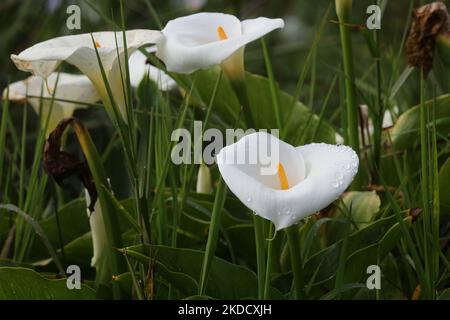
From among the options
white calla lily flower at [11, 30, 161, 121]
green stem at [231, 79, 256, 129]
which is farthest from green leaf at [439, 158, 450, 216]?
white calla lily flower at [11, 30, 161, 121]

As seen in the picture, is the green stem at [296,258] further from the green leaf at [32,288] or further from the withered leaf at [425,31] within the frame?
the withered leaf at [425,31]

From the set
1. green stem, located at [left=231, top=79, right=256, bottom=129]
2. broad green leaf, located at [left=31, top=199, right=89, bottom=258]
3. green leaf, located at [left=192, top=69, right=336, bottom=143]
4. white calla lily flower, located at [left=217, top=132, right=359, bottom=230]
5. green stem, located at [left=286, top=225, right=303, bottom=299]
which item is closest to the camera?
white calla lily flower, located at [left=217, top=132, right=359, bottom=230]

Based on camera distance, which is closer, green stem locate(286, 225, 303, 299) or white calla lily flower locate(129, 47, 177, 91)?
green stem locate(286, 225, 303, 299)

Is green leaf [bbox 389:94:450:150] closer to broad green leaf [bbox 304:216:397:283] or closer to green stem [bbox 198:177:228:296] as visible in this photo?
broad green leaf [bbox 304:216:397:283]

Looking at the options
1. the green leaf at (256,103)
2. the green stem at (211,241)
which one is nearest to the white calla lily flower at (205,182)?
the green leaf at (256,103)
